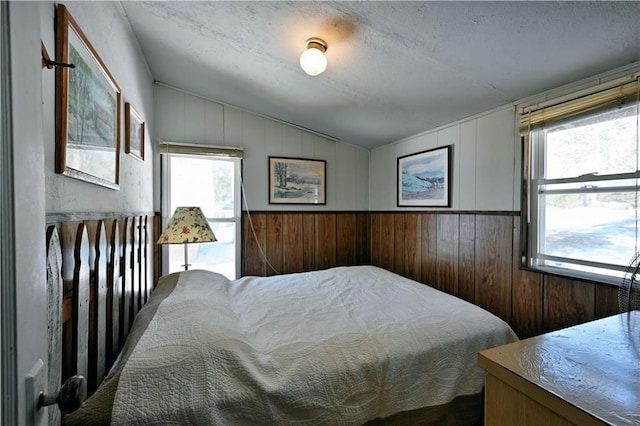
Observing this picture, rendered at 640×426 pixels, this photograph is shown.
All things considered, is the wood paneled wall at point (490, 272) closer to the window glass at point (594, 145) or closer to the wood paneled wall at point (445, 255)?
the wood paneled wall at point (445, 255)

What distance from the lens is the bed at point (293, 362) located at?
0.88m

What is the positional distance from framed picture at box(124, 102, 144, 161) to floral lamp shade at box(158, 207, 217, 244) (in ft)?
1.67

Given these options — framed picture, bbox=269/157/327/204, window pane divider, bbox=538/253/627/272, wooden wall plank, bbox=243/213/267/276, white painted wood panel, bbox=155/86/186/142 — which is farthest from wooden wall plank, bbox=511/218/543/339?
white painted wood panel, bbox=155/86/186/142

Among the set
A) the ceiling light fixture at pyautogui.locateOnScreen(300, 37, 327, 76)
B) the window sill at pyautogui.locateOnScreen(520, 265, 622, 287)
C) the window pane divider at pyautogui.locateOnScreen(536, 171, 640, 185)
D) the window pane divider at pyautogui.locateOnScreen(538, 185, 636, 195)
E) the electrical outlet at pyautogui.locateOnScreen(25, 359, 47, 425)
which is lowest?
the window sill at pyautogui.locateOnScreen(520, 265, 622, 287)

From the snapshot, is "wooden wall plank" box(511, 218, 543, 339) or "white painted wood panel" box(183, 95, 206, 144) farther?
"white painted wood panel" box(183, 95, 206, 144)

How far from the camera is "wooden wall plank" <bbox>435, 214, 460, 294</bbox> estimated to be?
2457 millimetres

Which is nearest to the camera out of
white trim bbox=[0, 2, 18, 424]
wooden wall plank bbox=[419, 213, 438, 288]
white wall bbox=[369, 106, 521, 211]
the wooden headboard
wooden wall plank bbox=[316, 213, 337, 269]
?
white trim bbox=[0, 2, 18, 424]

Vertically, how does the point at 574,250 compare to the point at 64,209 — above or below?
below

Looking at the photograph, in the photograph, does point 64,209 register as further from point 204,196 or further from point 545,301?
point 545,301

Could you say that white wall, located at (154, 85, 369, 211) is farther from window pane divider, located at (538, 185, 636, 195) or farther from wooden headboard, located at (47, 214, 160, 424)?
window pane divider, located at (538, 185, 636, 195)

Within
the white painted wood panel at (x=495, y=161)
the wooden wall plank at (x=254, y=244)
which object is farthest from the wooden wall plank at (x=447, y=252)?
the wooden wall plank at (x=254, y=244)

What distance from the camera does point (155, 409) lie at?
0.84m

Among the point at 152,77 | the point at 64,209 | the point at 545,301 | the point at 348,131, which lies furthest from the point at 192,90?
the point at 545,301

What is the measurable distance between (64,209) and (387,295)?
175 centimetres
